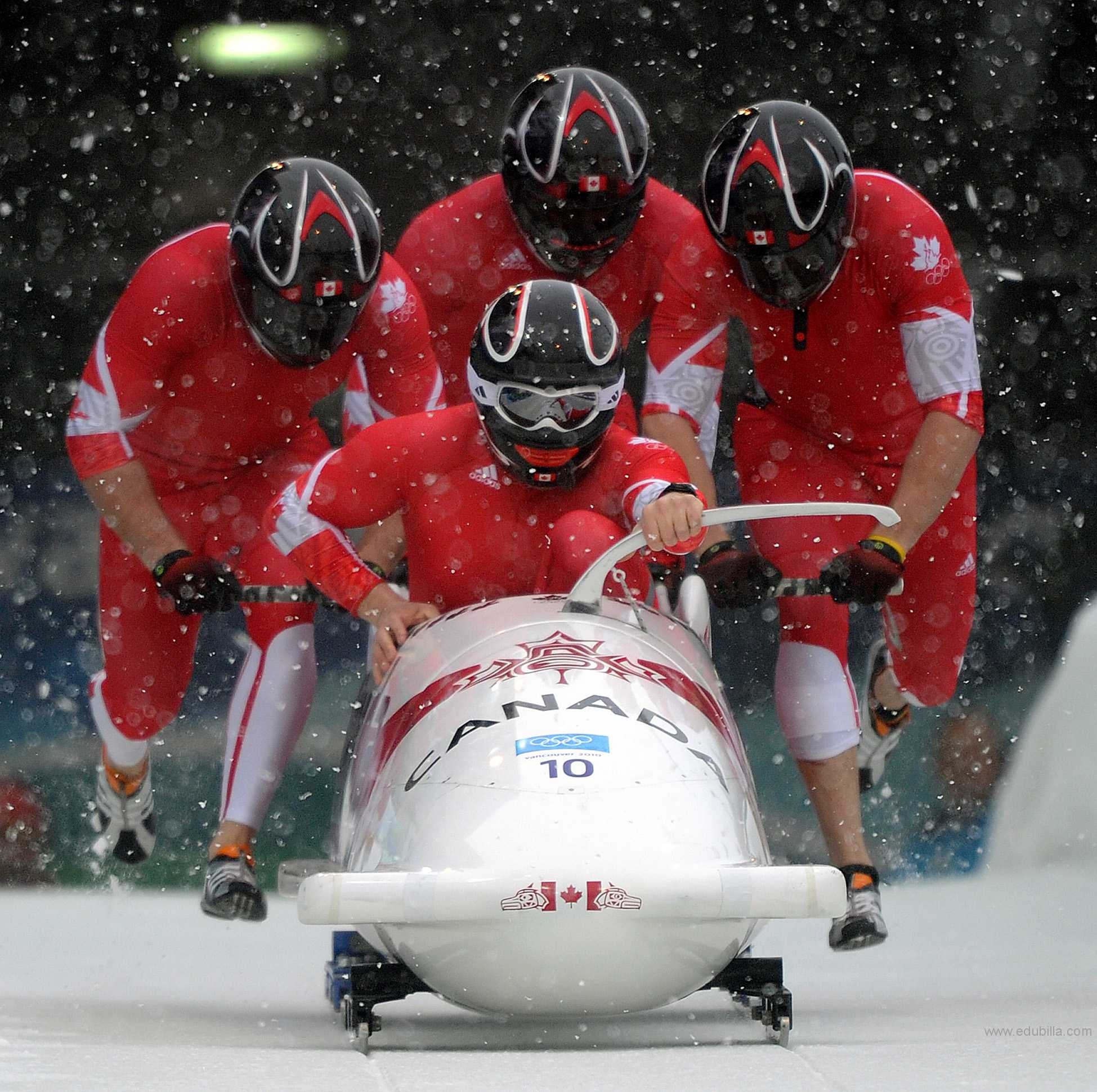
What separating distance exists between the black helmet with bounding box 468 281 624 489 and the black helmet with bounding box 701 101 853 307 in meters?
0.62

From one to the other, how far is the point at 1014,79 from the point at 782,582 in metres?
4.86

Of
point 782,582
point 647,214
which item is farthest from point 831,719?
point 647,214

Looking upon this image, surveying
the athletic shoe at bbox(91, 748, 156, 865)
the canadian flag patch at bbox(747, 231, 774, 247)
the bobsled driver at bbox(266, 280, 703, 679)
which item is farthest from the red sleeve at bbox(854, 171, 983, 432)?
the athletic shoe at bbox(91, 748, 156, 865)

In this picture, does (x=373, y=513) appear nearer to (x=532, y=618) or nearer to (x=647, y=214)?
(x=532, y=618)

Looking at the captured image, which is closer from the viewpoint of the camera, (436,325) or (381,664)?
(381,664)

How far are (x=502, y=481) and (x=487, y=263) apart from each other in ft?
3.73

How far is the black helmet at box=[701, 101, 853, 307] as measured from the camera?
3801 millimetres

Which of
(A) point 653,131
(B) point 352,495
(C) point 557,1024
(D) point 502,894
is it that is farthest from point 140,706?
(A) point 653,131

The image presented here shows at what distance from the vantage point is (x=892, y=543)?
3.56 m

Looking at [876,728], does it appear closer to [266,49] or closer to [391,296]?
[391,296]

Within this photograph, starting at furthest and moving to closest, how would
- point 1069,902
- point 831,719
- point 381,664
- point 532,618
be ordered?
1. point 1069,902
2. point 831,719
3. point 381,664
4. point 532,618

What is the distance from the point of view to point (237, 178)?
792cm

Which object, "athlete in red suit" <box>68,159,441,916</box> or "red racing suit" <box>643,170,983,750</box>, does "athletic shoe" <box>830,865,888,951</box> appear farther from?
"athlete in red suit" <box>68,159,441,916</box>

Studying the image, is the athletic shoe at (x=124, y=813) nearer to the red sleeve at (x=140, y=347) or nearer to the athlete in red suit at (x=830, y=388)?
the red sleeve at (x=140, y=347)
